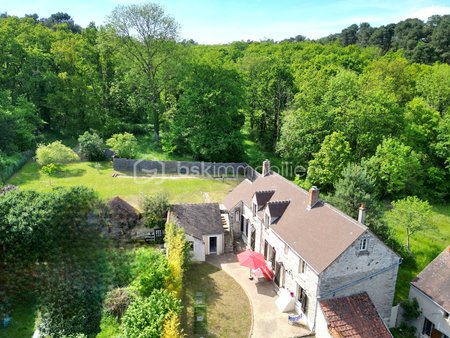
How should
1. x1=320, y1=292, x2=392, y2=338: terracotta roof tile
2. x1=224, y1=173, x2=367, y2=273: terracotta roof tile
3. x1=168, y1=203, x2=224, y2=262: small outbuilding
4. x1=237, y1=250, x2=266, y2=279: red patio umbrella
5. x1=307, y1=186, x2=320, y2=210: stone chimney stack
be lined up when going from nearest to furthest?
x1=320, y1=292, x2=392, y2=338: terracotta roof tile
x1=224, y1=173, x2=367, y2=273: terracotta roof tile
x1=307, y1=186, x2=320, y2=210: stone chimney stack
x1=237, y1=250, x2=266, y2=279: red patio umbrella
x1=168, y1=203, x2=224, y2=262: small outbuilding

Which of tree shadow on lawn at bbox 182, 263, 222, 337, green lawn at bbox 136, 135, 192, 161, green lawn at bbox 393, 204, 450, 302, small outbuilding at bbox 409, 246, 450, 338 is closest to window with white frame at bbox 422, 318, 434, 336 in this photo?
small outbuilding at bbox 409, 246, 450, 338

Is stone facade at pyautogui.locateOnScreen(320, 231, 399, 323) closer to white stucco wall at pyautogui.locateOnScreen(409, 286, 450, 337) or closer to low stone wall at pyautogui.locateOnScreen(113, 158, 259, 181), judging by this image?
white stucco wall at pyautogui.locateOnScreen(409, 286, 450, 337)

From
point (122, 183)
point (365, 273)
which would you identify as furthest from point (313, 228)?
point (122, 183)

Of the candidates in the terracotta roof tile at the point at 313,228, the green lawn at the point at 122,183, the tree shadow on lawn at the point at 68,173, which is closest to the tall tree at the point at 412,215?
the terracotta roof tile at the point at 313,228

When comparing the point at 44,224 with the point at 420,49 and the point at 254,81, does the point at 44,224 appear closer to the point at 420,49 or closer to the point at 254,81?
the point at 254,81

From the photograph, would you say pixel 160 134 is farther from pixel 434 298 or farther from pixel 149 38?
pixel 434 298

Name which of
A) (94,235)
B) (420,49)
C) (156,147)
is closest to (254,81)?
(156,147)

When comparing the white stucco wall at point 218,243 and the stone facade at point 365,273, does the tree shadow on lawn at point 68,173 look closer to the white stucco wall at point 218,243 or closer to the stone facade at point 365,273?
the white stucco wall at point 218,243
